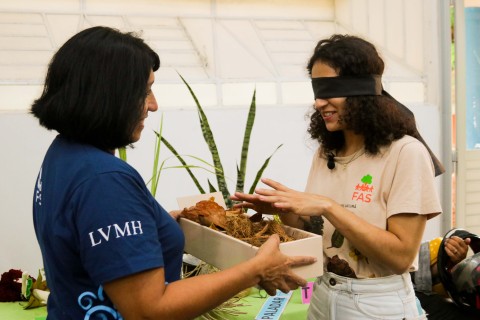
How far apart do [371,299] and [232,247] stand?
459 mm

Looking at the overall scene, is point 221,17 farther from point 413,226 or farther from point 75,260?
point 75,260

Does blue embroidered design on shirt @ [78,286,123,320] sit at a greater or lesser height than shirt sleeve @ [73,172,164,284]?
lesser

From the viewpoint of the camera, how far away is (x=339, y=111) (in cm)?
183

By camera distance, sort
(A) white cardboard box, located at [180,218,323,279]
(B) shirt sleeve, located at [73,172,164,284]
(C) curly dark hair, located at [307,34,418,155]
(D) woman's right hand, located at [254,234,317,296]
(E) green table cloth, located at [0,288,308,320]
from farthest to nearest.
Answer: (E) green table cloth, located at [0,288,308,320] < (C) curly dark hair, located at [307,34,418,155] < (A) white cardboard box, located at [180,218,323,279] < (D) woman's right hand, located at [254,234,317,296] < (B) shirt sleeve, located at [73,172,164,284]

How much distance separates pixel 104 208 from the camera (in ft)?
3.54

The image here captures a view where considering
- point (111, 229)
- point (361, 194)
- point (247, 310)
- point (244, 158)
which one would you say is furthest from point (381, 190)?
point (244, 158)

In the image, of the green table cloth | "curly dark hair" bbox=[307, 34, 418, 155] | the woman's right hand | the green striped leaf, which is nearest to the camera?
the woman's right hand

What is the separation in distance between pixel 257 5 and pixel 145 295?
3840 millimetres

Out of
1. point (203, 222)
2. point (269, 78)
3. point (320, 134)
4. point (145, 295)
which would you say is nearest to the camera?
point (145, 295)

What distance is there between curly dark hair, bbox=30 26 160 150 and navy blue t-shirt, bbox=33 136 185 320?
0.15 ft

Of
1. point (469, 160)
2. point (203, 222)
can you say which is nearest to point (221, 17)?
point (469, 160)

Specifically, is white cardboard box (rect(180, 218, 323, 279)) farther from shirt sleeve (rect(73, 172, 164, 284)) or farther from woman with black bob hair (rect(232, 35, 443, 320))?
shirt sleeve (rect(73, 172, 164, 284))

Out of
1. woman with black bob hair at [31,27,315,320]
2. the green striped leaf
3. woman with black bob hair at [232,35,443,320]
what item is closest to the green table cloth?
the green striped leaf

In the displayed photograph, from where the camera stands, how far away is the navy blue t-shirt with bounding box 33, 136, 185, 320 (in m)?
1.08
